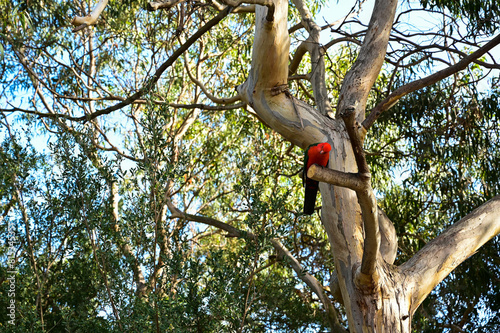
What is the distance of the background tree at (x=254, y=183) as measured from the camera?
9.27 feet

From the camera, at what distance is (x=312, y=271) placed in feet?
19.7

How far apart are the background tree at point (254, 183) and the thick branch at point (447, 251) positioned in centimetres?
1

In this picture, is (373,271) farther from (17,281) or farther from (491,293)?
(491,293)

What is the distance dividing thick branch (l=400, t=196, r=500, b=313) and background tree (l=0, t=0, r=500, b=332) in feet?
0.04

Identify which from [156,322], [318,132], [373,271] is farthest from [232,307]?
[318,132]

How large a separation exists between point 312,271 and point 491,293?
2157 millimetres

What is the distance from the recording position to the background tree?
111 inches

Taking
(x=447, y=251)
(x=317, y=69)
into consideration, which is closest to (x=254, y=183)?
(x=317, y=69)

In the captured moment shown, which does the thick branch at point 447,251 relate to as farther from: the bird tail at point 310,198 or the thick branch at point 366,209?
the bird tail at point 310,198

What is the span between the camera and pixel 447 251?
9.51ft

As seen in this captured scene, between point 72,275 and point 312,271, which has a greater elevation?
point 312,271

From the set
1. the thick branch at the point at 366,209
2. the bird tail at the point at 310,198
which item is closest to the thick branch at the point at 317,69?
the bird tail at the point at 310,198

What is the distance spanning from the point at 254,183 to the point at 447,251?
6.83 ft

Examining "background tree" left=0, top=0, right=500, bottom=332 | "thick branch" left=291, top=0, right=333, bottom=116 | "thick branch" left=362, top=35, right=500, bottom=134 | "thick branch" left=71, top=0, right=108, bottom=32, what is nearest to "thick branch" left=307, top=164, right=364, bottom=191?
"background tree" left=0, top=0, right=500, bottom=332
